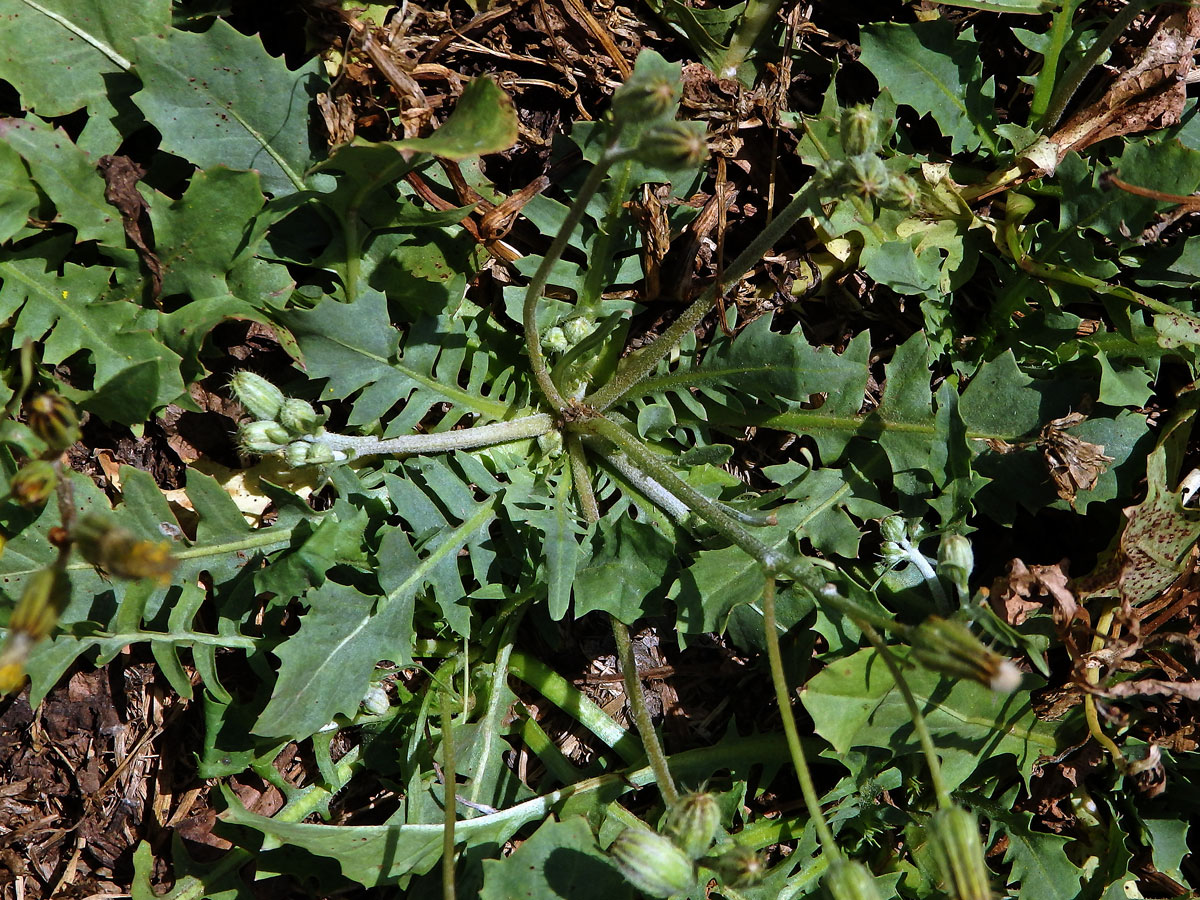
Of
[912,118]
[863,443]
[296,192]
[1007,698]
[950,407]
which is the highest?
[912,118]

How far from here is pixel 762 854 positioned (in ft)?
11.3

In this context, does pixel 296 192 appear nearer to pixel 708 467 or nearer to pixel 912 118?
pixel 708 467

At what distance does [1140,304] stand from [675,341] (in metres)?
1.71

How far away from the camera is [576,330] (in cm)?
322

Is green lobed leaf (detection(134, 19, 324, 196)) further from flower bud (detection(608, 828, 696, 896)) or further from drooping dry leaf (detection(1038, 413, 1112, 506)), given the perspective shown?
drooping dry leaf (detection(1038, 413, 1112, 506))

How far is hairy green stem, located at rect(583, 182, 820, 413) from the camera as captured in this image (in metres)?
2.52

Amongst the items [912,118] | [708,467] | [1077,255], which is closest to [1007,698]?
[708,467]

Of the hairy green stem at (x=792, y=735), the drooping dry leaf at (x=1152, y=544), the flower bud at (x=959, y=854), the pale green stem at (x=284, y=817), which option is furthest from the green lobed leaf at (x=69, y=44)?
the drooping dry leaf at (x=1152, y=544)

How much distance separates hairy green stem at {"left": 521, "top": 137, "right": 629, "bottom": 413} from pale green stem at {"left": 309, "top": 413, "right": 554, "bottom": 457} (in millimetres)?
111

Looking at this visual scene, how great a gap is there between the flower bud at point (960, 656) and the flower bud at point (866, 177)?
108 centimetres

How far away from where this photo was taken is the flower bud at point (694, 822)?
7.73 feet

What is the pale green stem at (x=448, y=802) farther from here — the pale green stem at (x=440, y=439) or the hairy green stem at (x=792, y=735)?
the hairy green stem at (x=792, y=735)

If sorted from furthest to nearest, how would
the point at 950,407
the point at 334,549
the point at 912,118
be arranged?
1. the point at 912,118
2. the point at 950,407
3. the point at 334,549

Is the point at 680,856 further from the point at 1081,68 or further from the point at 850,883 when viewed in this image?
the point at 1081,68
